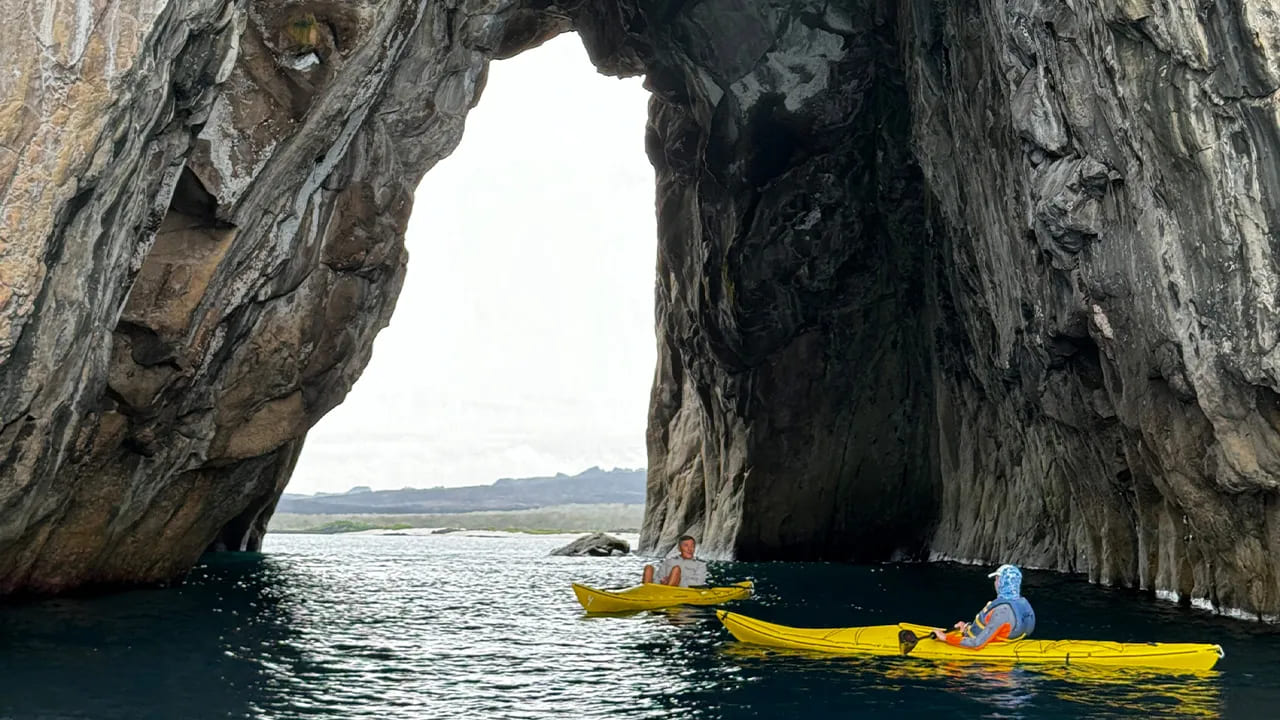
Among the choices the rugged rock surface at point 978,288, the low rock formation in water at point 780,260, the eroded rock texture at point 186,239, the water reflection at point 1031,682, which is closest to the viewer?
the water reflection at point 1031,682

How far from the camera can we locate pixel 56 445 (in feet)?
60.7

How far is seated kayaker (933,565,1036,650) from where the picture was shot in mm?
16359

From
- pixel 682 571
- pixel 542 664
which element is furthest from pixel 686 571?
pixel 542 664

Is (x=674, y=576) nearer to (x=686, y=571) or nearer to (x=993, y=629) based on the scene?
(x=686, y=571)

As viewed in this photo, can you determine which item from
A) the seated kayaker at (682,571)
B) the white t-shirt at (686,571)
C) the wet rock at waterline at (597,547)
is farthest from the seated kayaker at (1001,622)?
the wet rock at waterline at (597,547)

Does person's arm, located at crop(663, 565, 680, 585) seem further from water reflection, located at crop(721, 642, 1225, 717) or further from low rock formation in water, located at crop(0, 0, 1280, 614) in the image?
low rock formation in water, located at crop(0, 0, 1280, 614)

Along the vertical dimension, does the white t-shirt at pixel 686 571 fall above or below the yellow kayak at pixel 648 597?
above

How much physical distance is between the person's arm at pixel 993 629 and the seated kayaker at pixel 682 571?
9833mm

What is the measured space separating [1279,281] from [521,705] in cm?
1399

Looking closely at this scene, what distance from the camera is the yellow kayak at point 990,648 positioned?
15.3m

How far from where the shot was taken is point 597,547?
58938 millimetres

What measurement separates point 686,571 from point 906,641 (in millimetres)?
9746

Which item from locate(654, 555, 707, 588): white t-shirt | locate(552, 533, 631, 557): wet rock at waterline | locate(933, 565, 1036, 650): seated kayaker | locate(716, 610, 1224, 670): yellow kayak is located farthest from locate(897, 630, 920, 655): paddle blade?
locate(552, 533, 631, 557): wet rock at waterline

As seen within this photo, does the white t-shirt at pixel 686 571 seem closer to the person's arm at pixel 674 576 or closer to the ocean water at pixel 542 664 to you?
the person's arm at pixel 674 576
